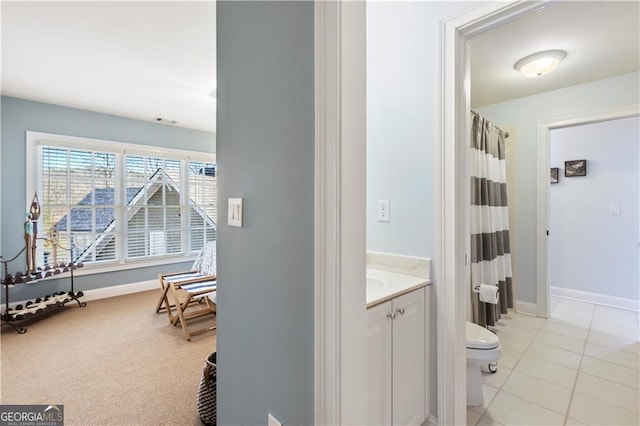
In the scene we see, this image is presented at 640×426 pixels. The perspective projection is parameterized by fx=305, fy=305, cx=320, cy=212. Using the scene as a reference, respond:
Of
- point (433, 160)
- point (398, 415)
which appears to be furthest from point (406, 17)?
point (398, 415)

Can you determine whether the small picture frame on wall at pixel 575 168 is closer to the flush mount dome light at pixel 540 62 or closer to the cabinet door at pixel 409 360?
the flush mount dome light at pixel 540 62

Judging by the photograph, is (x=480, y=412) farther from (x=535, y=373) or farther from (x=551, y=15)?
(x=551, y=15)

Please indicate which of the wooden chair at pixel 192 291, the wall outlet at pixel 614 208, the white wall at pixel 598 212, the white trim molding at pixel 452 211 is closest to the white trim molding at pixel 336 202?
the white trim molding at pixel 452 211

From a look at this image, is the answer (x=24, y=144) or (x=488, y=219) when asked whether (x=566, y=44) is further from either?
(x=24, y=144)

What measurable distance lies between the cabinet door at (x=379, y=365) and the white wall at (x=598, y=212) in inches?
122

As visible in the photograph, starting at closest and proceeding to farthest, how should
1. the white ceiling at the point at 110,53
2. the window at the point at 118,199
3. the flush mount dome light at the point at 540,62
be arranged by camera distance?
the white ceiling at the point at 110,53 → the flush mount dome light at the point at 540,62 → the window at the point at 118,199

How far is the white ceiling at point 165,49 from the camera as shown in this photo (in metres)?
2.00

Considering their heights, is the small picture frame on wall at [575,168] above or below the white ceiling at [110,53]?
below

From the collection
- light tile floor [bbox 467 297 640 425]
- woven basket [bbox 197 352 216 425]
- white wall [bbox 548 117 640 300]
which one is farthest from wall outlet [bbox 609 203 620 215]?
woven basket [bbox 197 352 216 425]

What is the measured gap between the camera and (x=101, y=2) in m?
1.89

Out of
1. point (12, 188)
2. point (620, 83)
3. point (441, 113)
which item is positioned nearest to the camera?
point (441, 113)

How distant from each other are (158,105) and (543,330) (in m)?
4.84

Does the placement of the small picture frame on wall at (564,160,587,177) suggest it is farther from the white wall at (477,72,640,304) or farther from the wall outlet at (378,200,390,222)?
the wall outlet at (378,200,390,222)

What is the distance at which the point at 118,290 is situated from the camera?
13.5 ft
